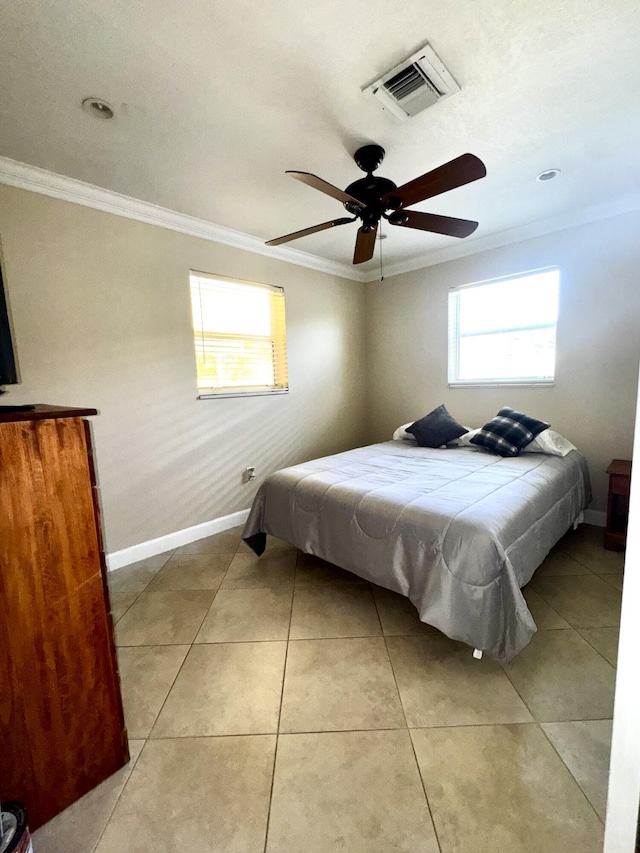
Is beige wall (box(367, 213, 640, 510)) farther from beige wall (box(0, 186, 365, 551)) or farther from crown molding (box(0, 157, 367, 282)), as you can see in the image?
crown molding (box(0, 157, 367, 282))

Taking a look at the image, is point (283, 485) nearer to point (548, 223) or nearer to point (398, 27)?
point (398, 27)

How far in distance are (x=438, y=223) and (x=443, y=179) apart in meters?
0.43

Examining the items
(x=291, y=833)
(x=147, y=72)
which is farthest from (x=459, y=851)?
(x=147, y=72)

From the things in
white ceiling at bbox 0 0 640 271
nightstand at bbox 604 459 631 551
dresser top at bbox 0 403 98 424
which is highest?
white ceiling at bbox 0 0 640 271

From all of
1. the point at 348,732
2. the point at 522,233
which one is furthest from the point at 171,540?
the point at 522,233

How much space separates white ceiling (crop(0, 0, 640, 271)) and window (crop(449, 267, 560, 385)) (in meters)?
0.86

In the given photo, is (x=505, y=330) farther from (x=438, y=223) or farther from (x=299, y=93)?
(x=299, y=93)

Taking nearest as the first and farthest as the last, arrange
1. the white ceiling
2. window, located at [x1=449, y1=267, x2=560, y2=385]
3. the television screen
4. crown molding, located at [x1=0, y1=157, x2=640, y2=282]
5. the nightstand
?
the television screen, the white ceiling, crown molding, located at [x1=0, y1=157, x2=640, y2=282], the nightstand, window, located at [x1=449, y1=267, x2=560, y2=385]

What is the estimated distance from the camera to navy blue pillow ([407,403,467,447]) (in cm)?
318

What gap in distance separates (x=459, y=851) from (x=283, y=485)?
1682mm

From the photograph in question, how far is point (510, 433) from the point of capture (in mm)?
2803

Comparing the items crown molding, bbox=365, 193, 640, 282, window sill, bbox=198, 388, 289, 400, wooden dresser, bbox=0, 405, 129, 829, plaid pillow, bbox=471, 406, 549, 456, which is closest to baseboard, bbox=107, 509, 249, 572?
window sill, bbox=198, 388, 289, 400

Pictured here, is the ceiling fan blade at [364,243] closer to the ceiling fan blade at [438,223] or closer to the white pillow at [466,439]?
the ceiling fan blade at [438,223]

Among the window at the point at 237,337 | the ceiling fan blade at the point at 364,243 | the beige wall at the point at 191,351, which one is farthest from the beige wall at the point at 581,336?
the window at the point at 237,337
